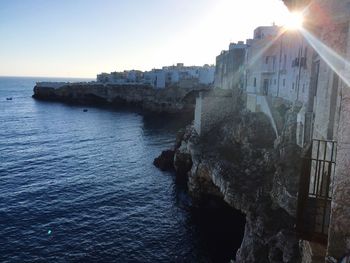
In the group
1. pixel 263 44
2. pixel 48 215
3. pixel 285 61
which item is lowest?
pixel 48 215

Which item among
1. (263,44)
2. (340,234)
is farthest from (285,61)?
(340,234)

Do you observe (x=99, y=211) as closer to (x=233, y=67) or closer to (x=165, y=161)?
(x=165, y=161)

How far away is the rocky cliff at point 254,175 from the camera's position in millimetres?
17016

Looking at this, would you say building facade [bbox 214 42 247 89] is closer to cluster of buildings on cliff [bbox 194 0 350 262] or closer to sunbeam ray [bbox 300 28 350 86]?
cluster of buildings on cliff [bbox 194 0 350 262]

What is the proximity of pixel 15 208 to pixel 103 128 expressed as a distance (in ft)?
134

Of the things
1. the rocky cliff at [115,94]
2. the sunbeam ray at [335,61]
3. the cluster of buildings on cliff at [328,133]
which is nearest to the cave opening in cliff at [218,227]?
the cluster of buildings on cliff at [328,133]

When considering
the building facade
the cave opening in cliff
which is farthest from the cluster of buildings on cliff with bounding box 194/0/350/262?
the building facade

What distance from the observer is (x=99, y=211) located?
29.5 metres

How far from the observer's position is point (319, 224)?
6.82 meters

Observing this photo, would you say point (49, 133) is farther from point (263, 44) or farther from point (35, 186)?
point (263, 44)

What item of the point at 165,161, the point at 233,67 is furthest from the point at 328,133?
the point at 233,67

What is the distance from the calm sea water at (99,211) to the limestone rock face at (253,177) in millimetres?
3447

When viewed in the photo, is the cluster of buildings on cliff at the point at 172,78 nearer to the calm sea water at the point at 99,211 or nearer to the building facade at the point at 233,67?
the building facade at the point at 233,67

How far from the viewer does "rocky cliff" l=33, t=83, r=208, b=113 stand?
104812mm
